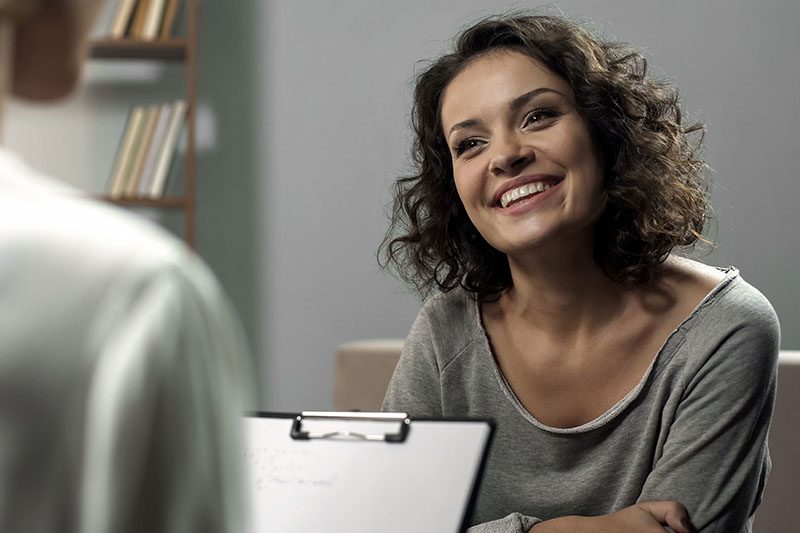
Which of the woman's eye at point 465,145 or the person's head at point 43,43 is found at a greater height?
the person's head at point 43,43

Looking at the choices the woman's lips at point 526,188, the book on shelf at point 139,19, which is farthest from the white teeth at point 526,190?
the book on shelf at point 139,19

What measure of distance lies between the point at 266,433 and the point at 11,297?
88 cm

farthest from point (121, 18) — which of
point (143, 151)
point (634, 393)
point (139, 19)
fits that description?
point (634, 393)

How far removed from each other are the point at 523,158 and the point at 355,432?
0.59 meters

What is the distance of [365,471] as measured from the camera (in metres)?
1.05

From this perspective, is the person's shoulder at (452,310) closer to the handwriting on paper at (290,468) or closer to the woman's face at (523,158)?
the woman's face at (523,158)

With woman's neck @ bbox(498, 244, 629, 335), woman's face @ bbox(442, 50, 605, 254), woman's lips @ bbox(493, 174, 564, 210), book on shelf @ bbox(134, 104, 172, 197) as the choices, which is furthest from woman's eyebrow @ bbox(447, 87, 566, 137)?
book on shelf @ bbox(134, 104, 172, 197)

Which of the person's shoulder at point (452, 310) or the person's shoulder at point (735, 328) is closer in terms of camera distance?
the person's shoulder at point (735, 328)

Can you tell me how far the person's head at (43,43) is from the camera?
0.28 metres

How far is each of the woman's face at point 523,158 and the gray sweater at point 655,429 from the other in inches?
8.2

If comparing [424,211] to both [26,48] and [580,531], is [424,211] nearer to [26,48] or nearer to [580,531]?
[580,531]

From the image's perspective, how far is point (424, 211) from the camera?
5.90 feet

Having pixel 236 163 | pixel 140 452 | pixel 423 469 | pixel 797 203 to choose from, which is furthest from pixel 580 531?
pixel 236 163

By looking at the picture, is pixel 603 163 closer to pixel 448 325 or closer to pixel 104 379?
pixel 448 325
